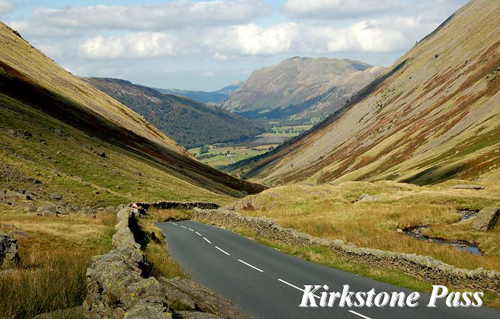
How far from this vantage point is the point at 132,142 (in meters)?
91.6

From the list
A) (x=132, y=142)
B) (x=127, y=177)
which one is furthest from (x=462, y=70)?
(x=127, y=177)

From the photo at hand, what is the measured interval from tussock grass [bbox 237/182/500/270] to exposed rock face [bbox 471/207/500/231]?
645 millimetres

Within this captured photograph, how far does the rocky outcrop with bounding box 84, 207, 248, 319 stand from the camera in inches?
342

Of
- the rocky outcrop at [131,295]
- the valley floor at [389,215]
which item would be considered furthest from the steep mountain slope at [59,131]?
the rocky outcrop at [131,295]

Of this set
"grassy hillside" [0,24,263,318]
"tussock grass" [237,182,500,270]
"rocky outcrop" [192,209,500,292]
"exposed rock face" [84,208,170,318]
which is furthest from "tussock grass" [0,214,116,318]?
"tussock grass" [237,182,500,270]

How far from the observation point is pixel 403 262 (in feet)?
64.2

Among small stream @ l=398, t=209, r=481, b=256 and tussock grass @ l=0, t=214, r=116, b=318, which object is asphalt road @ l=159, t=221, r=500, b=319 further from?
small stream @ l=398, t=209, r=481, b=256

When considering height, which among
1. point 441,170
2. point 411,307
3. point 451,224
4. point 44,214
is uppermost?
point 441,170

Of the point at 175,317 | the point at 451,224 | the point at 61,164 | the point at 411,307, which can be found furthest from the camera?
the point at 61,164

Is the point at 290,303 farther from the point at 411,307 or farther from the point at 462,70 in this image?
the point at 462,70

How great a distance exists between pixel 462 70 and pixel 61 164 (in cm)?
16029

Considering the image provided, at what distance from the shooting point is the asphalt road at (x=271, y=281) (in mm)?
14688

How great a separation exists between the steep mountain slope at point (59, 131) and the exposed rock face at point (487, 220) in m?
41.3

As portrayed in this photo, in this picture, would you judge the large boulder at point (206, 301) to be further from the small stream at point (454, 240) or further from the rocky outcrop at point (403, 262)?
the small stream at point (454, 240)
